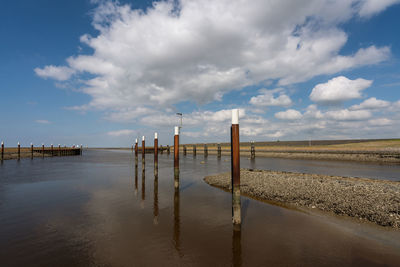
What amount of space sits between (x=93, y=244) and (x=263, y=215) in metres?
6.47

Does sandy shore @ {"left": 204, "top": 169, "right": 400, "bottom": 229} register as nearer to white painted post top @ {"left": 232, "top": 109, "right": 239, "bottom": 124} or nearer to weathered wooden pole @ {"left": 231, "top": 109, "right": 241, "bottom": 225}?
weathered wooden pole @ {"left": 231, "top": 109, "right": 241, "bottom": 225}

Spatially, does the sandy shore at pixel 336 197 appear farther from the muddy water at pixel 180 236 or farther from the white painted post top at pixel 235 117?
the white painted post top at pixel 235 117

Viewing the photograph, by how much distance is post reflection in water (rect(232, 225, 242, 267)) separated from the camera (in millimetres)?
5320

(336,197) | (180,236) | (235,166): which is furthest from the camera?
(336,197)

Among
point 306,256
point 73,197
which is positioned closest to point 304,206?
point 306,256

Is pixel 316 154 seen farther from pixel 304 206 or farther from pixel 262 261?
pixel 262 261

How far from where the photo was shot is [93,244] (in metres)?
6.18

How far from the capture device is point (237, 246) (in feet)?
20.0

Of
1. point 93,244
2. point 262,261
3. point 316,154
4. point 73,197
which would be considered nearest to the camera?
point 262,261

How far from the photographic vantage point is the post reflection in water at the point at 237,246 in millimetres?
5320

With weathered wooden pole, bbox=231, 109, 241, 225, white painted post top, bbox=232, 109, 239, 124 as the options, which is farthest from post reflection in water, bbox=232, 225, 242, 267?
white painted post top, bbox=232, 109, 239, 124

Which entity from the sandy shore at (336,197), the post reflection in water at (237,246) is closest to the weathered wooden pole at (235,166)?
the post reflection in water at (237,246)

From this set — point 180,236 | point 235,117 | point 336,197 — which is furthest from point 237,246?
point 336,197

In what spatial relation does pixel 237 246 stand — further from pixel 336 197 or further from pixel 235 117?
pixel 336 197
